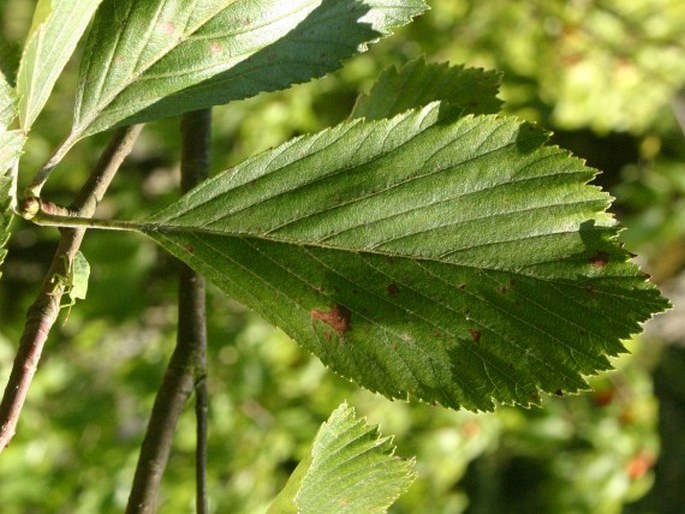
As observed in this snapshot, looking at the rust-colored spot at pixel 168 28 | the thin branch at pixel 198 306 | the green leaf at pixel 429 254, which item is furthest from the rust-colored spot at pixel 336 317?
the rust-colored spot at pixel 168 28

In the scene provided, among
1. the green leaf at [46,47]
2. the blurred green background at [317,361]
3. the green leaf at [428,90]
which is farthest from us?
the blurred green background at [317,361]

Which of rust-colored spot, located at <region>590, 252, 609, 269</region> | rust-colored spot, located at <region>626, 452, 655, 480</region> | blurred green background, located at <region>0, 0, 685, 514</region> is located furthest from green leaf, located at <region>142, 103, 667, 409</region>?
rust-colored spot, located at <region>626, 452, 655, 480</region>

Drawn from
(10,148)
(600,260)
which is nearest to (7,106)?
(10,148)

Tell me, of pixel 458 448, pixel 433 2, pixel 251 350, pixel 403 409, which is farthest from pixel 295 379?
pixel 433 2

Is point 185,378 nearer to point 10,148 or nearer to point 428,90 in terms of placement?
point 10,148

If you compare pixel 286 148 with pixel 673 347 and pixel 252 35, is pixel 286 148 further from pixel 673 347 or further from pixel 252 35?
pixel 673 347

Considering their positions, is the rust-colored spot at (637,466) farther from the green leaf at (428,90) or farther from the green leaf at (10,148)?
the green leaf at (10,148)

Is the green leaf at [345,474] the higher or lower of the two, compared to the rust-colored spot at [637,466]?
lower
